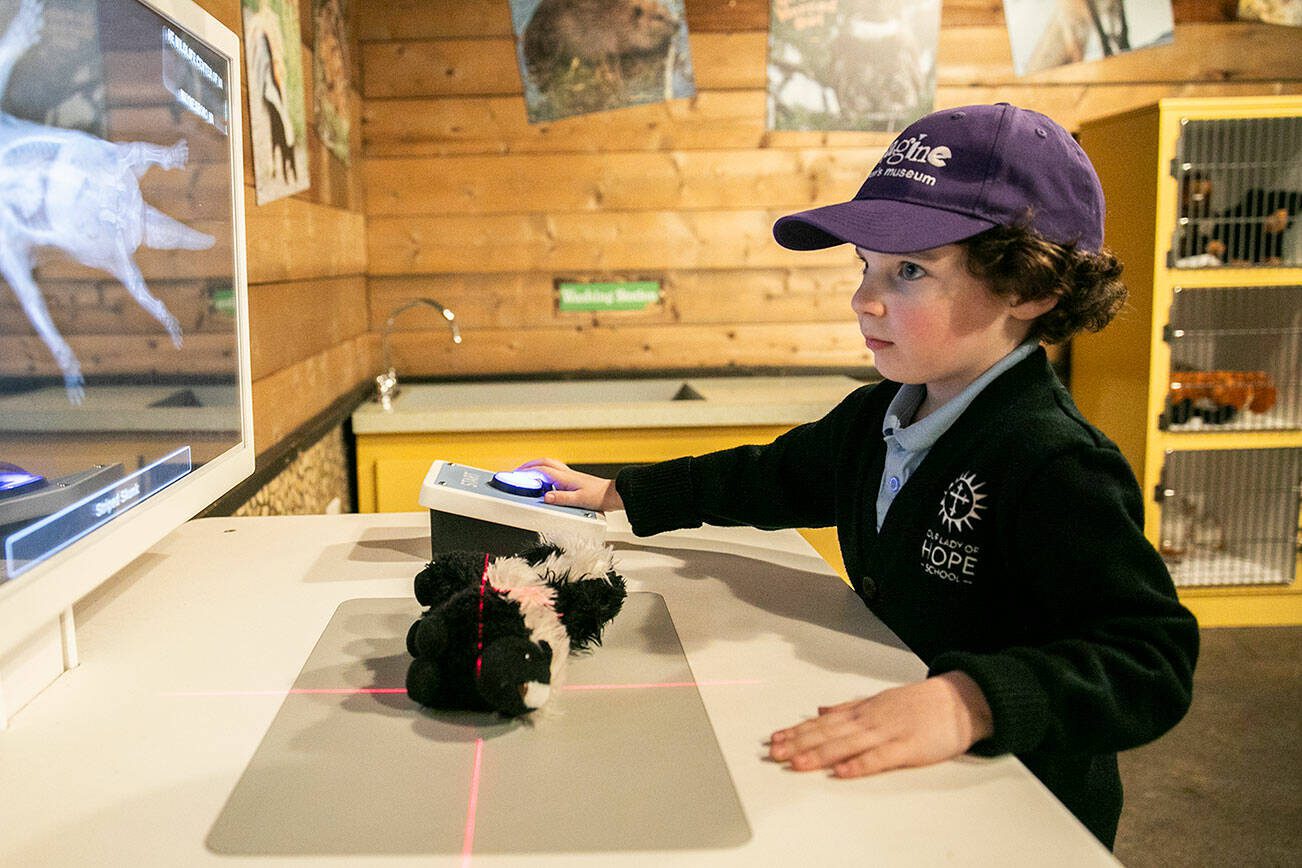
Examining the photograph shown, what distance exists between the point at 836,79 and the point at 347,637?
101 inches

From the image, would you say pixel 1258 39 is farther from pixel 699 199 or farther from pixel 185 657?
pixel 185 657

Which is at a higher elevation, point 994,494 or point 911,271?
point 911,271

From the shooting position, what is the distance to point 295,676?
768 millimetres

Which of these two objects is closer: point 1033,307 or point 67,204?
point 67,204

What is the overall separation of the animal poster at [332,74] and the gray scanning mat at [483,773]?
186 centimetres

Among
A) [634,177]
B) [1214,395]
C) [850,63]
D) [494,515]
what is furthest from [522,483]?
[1214,395]

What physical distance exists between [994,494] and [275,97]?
148 cm

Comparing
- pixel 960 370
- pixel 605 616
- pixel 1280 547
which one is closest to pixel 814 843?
pixel 605 616

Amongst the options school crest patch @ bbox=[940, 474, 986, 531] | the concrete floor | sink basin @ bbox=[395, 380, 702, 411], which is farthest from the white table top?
sink basin @ bbox=[395, 380, 702, 411]

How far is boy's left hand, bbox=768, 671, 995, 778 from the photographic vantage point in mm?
633

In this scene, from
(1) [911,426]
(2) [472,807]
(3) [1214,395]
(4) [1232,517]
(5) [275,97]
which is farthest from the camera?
(4) [1232,517]

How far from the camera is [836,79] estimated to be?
3000 mm

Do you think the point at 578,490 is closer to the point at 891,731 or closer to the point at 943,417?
the point at 943,417

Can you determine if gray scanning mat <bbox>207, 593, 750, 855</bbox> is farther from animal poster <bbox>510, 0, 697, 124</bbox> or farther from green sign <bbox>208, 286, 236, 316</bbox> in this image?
animal poster <bbox>510, 0, 697, 124</bbox>
